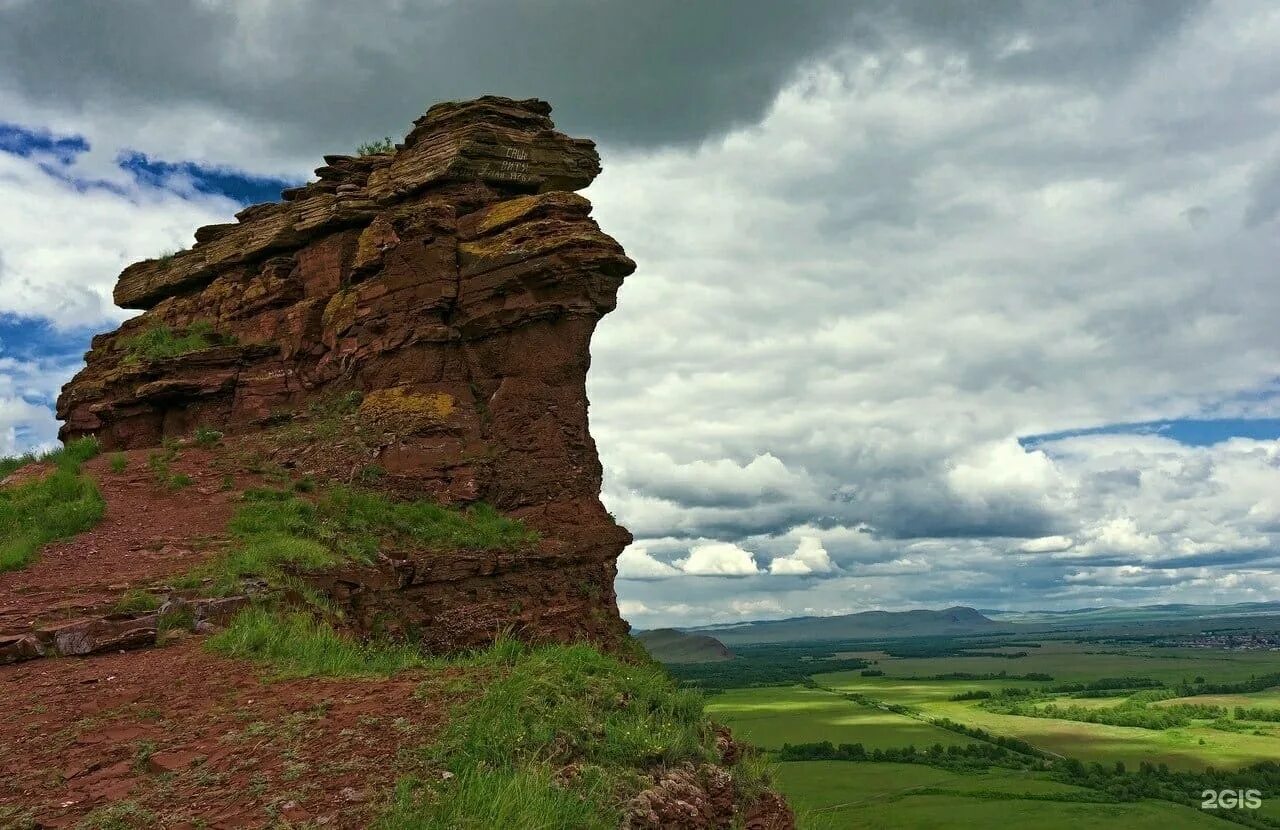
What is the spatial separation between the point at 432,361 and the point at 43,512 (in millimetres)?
9928

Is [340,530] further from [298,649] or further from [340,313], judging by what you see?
[340,313]

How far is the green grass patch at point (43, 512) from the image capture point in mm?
15581

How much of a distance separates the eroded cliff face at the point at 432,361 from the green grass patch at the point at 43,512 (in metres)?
4.62

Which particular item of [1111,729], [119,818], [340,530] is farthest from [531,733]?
[1111,729]

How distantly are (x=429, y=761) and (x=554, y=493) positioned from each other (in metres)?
14.2

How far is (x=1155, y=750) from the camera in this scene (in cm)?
9212

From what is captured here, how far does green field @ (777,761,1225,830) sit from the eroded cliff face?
151 ft

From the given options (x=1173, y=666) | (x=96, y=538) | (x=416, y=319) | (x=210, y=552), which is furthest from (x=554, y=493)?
(x=1173, y=666)

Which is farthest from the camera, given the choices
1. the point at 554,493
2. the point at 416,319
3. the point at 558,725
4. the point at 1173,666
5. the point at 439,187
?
the point at 1173,666

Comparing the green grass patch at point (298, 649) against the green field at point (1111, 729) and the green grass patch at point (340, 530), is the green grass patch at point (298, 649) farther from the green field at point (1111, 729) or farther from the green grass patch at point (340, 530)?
the green field at point (1111, 729)

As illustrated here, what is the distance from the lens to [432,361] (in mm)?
23359

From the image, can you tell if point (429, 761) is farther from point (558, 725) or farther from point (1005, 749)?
point (1005, 749)

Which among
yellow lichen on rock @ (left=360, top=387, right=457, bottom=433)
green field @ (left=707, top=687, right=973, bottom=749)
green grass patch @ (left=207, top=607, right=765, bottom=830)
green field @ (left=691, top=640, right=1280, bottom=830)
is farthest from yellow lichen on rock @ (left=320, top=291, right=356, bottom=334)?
green field @ (left=707, top=687, right=973, bottom=749)

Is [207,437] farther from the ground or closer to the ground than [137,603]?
farther from the ground
